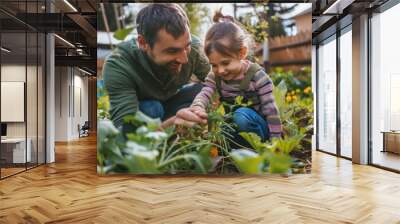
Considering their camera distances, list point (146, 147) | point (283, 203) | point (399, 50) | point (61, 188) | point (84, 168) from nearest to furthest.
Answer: point (283, 203)
point (61, 188)
point (146, 147)
point (399, 50)
point (84, 168)

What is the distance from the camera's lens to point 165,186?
5.49 meters

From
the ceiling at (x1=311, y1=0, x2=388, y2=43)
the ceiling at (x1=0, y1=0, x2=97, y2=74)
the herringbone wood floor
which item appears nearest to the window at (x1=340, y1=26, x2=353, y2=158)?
the ceiling at (x1=311, y1=0, x2=388, y2=43)

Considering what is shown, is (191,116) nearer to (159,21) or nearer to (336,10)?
(159,21)

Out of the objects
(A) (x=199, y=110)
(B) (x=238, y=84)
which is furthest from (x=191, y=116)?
(B) (x=238, y=84)

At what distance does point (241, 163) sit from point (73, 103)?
1107 centimetres

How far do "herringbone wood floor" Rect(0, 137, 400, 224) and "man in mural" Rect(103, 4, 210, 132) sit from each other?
108 centimetres

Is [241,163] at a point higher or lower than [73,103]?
lower

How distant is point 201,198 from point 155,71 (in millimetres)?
2305

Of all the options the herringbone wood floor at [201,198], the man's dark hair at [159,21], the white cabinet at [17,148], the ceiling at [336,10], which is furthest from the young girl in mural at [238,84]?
the white cabinet at [17,148]

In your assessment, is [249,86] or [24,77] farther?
[24,77]

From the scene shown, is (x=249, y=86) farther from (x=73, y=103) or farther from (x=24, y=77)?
(x=73, y=103)

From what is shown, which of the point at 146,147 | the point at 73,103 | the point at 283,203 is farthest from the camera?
the point at 73,103

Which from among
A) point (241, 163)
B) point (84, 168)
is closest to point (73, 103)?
point (84, 168)

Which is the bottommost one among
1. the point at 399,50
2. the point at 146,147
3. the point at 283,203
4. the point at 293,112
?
the point at 283,203
